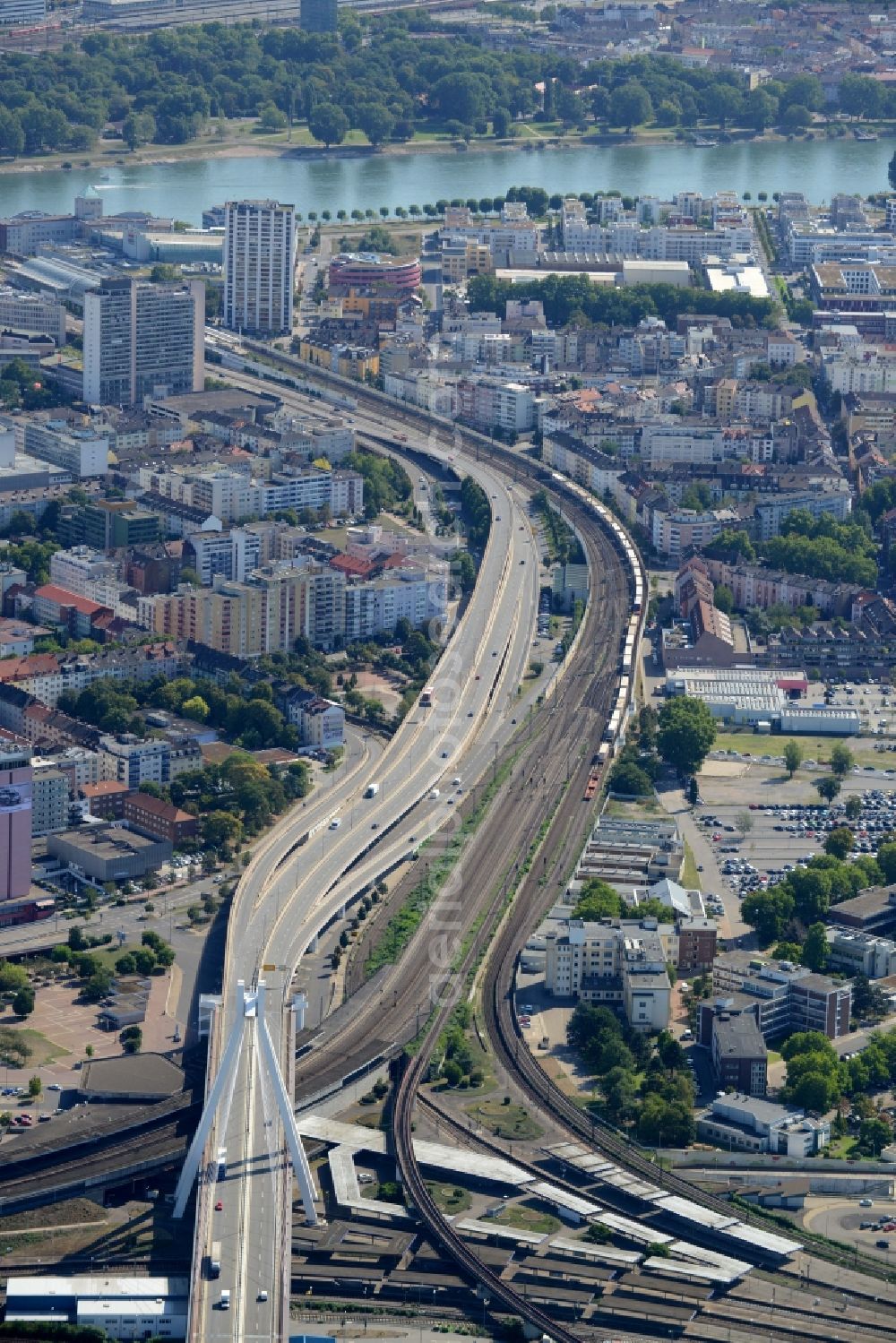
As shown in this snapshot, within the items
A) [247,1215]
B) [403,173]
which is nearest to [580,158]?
[403,173]

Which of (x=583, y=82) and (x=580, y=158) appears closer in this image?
(x=580, y=158)

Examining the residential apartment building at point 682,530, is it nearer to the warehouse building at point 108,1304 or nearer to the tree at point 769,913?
the tree at point 769,913

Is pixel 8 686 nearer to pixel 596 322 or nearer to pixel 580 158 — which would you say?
pixel 596 322

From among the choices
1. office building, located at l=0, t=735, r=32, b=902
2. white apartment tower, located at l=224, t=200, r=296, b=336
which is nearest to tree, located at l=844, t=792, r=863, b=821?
office building, located at l=0, t=735, r=32, b=902

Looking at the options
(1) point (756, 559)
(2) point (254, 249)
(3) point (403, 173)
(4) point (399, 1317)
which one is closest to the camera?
(4) point (399, 1317)

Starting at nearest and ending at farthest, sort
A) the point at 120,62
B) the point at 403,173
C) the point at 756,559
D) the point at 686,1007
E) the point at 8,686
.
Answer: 1. the point at 686,1007
2. the point at 8,686
3. the point at 756,559
4. the point at 403,173
5. the point at 120,62

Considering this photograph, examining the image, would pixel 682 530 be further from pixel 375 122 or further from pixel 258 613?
pixel 375 122

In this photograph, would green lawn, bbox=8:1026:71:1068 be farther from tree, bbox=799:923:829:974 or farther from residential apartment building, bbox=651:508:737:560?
residential apartment building, bbox=651:508:737:560
